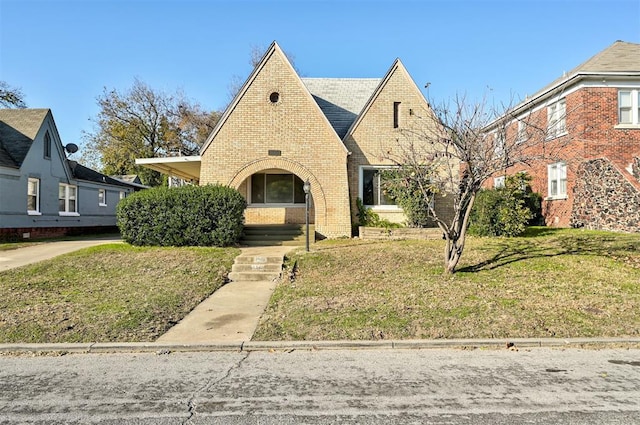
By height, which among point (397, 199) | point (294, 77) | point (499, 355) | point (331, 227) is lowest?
point (499, 355)

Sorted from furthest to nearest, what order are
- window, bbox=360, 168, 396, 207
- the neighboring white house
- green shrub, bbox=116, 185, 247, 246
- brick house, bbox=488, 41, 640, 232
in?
the neighboring white house
window, bbox=360, 168, 396, 207
brick house, bbox=488, 41, 640, 232
green shrub, bbox=116, 185, 247, 246

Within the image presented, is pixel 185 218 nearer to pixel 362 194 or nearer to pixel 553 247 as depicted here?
pixel 362 194

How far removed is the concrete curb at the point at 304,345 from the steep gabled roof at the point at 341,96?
43.7 ft

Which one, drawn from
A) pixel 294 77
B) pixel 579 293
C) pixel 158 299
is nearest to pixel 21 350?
pixel 158 299

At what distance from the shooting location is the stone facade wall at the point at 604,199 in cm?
1518

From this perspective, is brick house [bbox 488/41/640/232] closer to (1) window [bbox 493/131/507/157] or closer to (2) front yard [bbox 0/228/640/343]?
(2) front yard [bbox 0/228/640/343]

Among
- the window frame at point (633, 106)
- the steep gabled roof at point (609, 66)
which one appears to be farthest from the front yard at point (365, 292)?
the steep gabled roof at point (609, 66)

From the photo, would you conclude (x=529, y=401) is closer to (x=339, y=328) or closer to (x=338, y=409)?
(x=338, y=409)

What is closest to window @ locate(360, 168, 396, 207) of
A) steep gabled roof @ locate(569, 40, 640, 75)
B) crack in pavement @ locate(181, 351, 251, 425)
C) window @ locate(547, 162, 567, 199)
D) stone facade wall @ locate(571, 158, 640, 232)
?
stone facade wall @ locate(571, 158, 640, 232)

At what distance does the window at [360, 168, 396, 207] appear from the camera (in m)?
18.0

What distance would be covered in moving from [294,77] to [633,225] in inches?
534

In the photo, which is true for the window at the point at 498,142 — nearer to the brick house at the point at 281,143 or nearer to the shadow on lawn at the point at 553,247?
the shadow on lawn at the point at 553,247

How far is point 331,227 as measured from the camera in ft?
54.4

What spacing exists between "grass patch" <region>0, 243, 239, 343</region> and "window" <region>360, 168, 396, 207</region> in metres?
6.79
